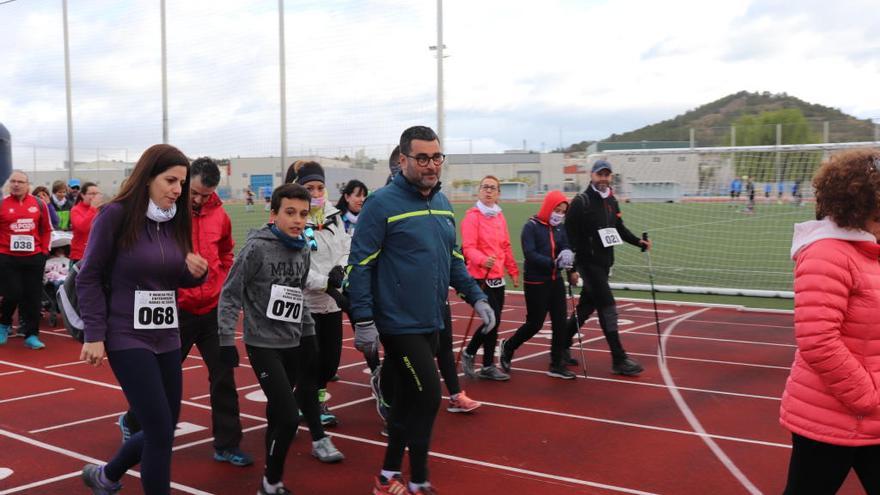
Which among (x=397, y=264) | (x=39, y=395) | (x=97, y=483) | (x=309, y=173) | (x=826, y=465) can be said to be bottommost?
(x=39, y=395)

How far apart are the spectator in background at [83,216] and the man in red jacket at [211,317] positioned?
5.44 m

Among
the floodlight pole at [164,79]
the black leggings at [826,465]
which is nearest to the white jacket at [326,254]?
the black leggings at [826,465]

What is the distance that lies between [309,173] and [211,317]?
1.34 metres

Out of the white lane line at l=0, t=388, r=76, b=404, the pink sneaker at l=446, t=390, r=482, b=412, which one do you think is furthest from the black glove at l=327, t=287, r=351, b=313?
the white lane line at l=0, t=388, r=76, b=404

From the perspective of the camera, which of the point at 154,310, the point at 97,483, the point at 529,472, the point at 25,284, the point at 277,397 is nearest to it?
the point at 154,310

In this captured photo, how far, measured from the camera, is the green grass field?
1666cm

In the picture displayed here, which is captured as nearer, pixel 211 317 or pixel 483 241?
pixel 211 317

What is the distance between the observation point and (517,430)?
6.28 m

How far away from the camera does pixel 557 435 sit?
20.1 ft

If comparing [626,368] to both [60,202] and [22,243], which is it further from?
[60,202]

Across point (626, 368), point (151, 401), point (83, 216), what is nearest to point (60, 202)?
point (83, 216)

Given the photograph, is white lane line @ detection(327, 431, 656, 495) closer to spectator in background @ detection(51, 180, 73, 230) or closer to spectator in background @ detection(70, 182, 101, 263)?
spectator in background @ detection(70, 182, 101, 263)

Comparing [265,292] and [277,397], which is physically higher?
[265,292]

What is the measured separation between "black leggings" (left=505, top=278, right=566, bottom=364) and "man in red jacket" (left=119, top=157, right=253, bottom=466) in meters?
3.50
